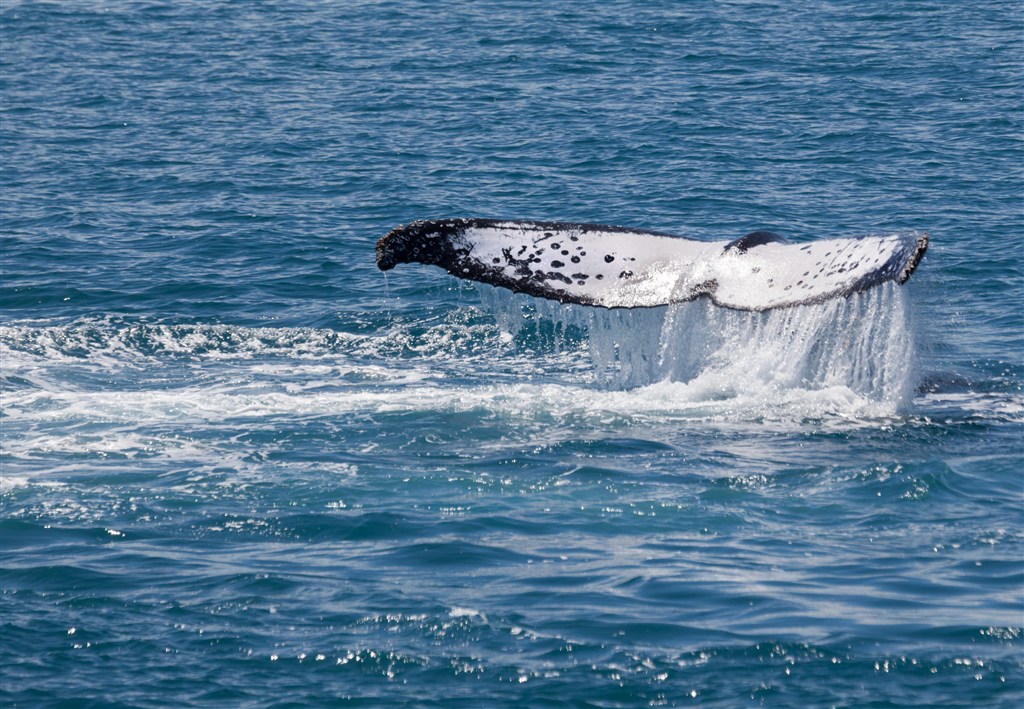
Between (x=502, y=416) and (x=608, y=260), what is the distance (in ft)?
6.66

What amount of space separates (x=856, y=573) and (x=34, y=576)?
554 cm

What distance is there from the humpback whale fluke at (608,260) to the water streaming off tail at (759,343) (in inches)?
7.9

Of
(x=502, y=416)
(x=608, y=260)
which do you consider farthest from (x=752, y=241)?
(x=502, y=416)

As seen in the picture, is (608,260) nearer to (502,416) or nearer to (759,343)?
(759,343)

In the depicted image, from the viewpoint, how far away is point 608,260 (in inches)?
520

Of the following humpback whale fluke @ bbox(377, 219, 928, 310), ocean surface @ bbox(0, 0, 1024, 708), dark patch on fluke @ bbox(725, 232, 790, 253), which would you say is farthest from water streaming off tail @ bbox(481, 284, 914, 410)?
dark patch on fluke @ bbox(725, 232, 790, 253)

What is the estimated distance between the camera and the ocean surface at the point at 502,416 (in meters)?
9.23

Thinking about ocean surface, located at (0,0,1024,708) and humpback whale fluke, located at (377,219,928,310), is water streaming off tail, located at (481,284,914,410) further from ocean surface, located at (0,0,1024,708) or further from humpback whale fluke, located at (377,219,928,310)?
humpback whale fluke, located at (377,219,928,310)

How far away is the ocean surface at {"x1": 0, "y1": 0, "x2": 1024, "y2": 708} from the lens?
9.23 m

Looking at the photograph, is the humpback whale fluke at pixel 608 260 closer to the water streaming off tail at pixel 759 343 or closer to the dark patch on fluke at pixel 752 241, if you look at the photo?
the dark patch on fluke at pixel 752 241

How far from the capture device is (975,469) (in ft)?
40.4

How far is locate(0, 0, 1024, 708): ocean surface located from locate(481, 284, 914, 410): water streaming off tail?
0.13 ft

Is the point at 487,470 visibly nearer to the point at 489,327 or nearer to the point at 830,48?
the point at 489,327

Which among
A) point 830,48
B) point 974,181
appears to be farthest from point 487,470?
point 830,48
